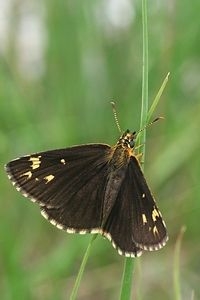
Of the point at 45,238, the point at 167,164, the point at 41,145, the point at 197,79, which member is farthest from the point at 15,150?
the point at 197,79

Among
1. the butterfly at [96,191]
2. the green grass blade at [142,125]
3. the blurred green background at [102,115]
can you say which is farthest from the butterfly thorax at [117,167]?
the blurred green background at [102,115]

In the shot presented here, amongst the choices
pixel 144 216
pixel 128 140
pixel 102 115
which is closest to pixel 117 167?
pixel 128 140

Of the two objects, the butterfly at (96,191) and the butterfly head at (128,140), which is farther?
the butterfly head at (128,140)

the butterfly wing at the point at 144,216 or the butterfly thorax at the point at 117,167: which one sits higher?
the butterfly thorax at the point at 117,167

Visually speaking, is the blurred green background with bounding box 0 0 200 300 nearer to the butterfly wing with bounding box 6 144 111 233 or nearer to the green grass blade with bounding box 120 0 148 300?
the butterfly wing with bounding box 6 144 111 233

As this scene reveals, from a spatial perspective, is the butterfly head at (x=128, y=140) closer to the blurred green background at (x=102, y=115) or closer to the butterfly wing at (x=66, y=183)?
the butterfly wing at (x=66, y=183)

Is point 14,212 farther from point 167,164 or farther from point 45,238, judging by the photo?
point 167,164

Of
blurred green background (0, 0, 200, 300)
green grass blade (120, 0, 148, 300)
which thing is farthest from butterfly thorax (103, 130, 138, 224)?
blurred green background (0, 0, 200, 300)

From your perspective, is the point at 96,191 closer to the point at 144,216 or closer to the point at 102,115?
the point at 144,216
